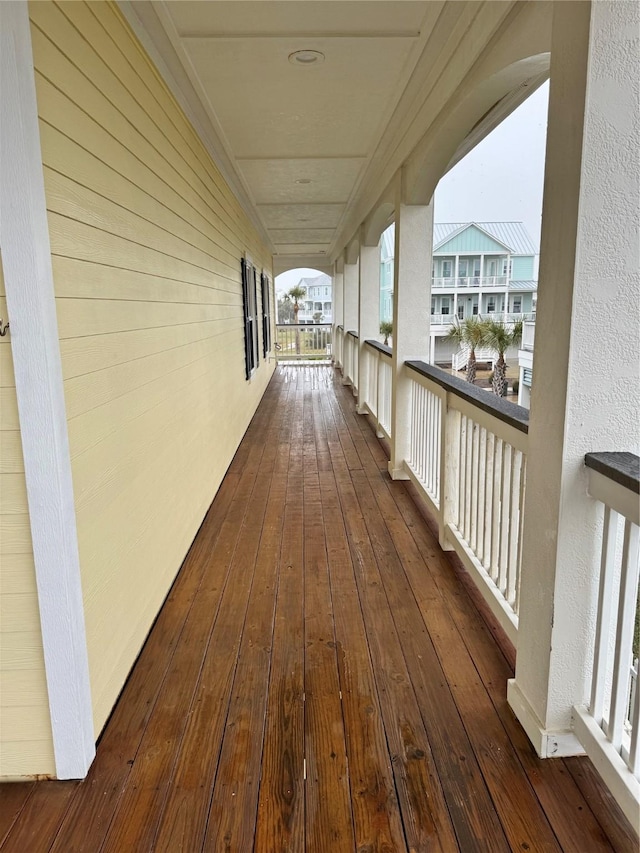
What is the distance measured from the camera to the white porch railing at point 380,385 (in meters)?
5.61

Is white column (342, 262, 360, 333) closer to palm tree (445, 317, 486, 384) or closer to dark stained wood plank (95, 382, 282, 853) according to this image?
palm tree (445, 317, 486, 384)

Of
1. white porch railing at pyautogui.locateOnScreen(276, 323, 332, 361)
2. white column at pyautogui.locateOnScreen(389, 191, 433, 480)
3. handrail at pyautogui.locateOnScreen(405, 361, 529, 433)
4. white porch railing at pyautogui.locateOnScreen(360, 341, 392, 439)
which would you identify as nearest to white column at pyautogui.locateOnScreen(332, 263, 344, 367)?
white porch railing at pyautogui.locateOnScreen(276, 323, 332, 361)

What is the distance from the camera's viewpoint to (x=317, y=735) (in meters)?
1.79

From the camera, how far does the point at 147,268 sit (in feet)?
7.92

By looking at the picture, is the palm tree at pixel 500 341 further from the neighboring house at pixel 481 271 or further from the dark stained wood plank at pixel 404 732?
the dark stained wood plank at pixel 404 732

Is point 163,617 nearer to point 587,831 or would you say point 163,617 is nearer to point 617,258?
point 587,831

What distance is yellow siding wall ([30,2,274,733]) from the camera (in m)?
1.61

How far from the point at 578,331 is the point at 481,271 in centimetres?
988

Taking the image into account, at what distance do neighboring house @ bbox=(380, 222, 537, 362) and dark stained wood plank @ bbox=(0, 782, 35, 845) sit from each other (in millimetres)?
8301

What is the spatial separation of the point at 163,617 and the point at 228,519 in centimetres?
120

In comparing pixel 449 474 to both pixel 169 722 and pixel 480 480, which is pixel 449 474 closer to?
pixel 480 480

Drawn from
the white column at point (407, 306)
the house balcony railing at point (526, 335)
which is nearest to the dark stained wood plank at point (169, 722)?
the white column at point (407, 306)

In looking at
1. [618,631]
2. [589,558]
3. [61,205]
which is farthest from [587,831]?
[61,205]

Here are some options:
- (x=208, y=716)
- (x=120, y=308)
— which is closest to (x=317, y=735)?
(x=208, y=716)
